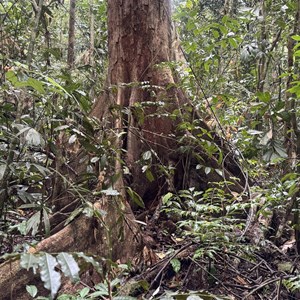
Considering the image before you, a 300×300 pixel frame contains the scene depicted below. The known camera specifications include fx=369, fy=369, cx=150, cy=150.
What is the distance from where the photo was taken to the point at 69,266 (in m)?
0.86

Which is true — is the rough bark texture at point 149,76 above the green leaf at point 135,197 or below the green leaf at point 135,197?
above

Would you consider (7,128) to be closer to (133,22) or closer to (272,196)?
(272,196)

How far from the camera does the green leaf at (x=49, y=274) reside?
819mm

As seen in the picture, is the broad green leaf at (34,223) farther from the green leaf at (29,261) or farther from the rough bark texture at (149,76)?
the rough bark texture at (149,76)

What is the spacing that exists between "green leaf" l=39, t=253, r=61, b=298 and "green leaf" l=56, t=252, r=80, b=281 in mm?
16

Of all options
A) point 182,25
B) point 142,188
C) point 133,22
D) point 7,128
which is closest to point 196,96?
point 133,22

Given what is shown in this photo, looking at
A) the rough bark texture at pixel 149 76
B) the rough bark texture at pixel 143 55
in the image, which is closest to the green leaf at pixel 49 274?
the rough bark texture at pixel 149 76

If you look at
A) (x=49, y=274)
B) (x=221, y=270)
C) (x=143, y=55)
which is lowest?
(x=221, y=270)

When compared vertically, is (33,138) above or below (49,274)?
above

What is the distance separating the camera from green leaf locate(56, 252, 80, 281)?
847 millimetres

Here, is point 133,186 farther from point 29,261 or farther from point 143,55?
Answer: point 29,261

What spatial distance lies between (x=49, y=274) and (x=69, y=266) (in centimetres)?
5

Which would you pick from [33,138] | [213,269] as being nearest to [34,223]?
[33,138]

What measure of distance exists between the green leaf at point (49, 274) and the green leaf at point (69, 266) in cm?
2
